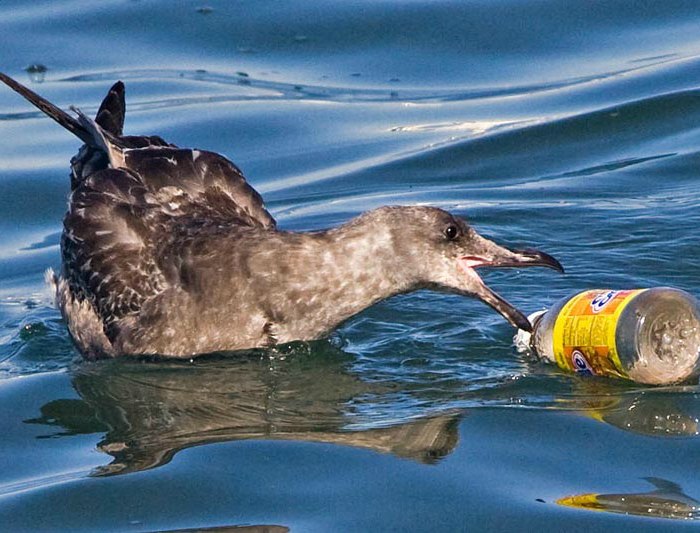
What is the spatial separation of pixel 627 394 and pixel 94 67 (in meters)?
6.85

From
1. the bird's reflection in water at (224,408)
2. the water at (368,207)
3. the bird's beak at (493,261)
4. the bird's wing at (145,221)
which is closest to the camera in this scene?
the water at (368,207)

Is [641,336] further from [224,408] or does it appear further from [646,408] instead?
[224,408]

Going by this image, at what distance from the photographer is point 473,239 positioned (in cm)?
673

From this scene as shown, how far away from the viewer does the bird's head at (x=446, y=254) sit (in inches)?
263

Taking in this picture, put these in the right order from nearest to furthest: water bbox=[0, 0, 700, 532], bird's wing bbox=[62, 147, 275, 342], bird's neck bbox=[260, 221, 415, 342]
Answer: water bbox=[0, 0, 700, 532], bird's neck bbox=[260, 221, 415, 342], bird's wing bbox=[62, 147, 275, 342]

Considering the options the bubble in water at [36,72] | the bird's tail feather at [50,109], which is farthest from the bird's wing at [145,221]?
the bubble in water at [36,72]

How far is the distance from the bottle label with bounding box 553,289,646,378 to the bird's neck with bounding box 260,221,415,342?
2.33 ft

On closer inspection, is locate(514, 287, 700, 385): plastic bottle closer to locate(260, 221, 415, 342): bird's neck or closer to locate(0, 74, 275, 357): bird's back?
locate(260, 221, 415, 342): bird's neck

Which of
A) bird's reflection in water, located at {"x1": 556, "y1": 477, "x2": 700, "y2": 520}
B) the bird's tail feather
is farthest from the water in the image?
the bird's tail feather

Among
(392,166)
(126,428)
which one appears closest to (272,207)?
(392,166)

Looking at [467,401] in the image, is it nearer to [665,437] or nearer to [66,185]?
[665,437]

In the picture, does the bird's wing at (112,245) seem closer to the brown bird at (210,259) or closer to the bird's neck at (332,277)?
the brown bird at (210,259)

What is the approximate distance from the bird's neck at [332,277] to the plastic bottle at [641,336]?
864 millimetres

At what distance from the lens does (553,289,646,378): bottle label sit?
20.5 ft
